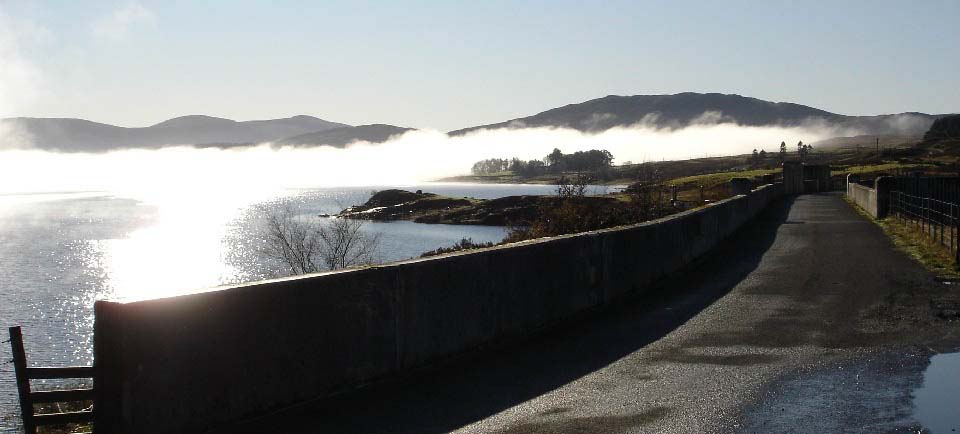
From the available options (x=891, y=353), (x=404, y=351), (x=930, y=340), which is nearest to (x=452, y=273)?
(x=404, y=351)

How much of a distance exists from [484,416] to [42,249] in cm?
9608

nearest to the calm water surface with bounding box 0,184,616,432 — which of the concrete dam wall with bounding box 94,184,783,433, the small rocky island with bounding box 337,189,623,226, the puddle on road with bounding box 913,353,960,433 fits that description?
the concrete dam wall with bounding box 94,184,783,433

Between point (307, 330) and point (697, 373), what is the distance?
3517 mm

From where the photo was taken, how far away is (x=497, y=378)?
8.60 m

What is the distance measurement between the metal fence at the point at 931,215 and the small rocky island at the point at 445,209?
70468 mm

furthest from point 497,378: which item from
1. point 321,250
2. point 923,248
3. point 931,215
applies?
point 321,250

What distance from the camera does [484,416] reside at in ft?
23.4

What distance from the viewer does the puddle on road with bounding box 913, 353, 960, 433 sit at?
6742 millimetres

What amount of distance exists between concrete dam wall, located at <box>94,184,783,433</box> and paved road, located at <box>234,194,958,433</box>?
0.24 metres

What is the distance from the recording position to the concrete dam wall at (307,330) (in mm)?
5996

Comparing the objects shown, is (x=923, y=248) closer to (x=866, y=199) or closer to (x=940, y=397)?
(x=940, y=397)

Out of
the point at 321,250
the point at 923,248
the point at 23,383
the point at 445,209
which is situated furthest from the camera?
the point at 445,209

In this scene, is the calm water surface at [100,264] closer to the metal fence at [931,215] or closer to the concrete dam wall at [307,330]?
the concrete dam wall at [307,330]

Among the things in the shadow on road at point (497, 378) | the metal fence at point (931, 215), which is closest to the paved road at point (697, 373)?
the shadow on road at point (497, 378)
